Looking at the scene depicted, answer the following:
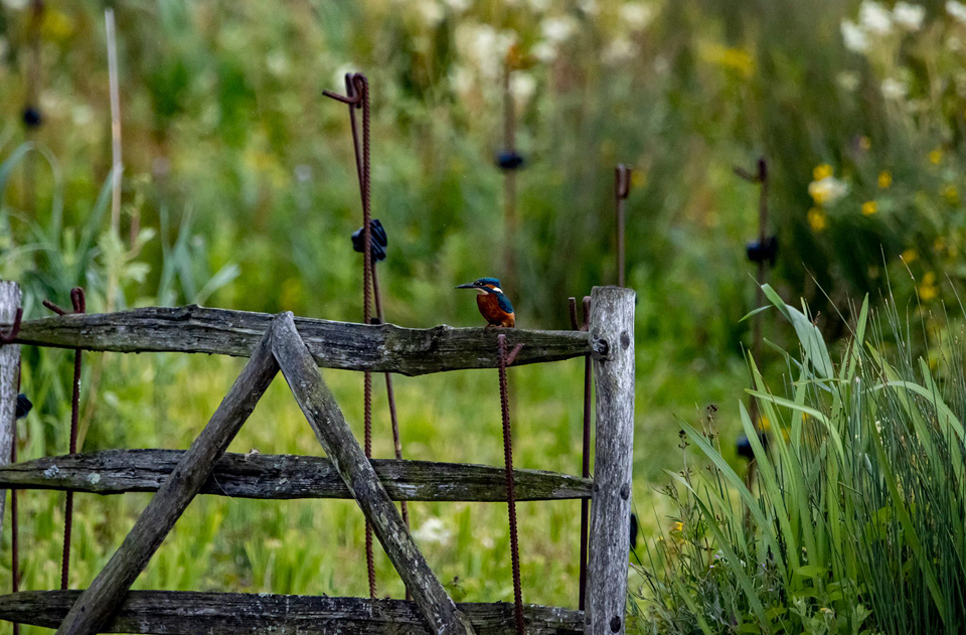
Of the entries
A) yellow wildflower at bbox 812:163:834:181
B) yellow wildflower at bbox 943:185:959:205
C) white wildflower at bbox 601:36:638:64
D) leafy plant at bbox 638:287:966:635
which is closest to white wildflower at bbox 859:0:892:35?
yellow wildflower at bbox 812:163:834:181

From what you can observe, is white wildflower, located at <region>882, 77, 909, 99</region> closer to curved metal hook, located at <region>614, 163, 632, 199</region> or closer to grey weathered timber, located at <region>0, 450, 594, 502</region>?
curved metal hook, located at <region>614, 163, 632, 199</region>

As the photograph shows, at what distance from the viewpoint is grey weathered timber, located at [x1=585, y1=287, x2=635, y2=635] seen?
2.09 meters

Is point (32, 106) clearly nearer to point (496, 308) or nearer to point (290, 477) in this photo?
point (290, 477)

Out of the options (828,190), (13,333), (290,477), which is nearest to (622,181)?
(290,477)

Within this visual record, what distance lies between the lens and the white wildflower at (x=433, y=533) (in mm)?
3367

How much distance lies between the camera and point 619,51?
6.64 m

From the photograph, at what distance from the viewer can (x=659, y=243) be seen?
6305 millimetres

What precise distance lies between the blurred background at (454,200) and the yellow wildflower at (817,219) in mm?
21

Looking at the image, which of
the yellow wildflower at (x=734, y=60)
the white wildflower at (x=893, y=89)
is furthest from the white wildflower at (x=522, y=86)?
the white wildflower at (x=893, y=89)

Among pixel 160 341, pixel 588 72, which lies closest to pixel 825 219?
pixel 588 72

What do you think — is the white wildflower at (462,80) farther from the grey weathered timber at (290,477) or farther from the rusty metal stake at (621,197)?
the grey weathered timber at (290,477)

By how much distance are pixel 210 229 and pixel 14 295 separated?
14.6 feet

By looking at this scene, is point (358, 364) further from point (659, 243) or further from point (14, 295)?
point (659, 243)

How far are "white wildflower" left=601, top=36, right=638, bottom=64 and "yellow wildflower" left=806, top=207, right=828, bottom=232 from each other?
220cm
